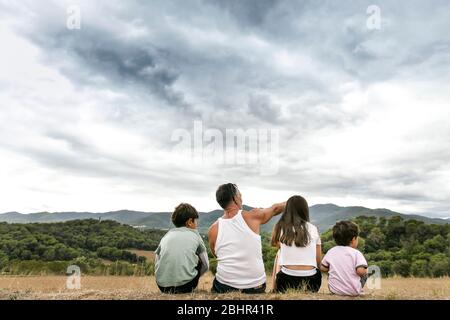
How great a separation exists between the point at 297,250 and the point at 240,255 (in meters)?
0.97

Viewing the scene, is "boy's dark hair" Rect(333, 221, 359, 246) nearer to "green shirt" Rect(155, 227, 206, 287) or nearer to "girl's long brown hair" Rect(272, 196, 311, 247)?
"girl's long brown hair" Rect(272, 196, 311, 247)

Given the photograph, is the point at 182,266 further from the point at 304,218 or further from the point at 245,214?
the point at 304,218

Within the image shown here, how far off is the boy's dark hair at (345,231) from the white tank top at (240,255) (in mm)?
1405

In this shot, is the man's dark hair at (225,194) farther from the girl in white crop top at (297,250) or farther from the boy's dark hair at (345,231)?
the boy's dark hair at (345,231)

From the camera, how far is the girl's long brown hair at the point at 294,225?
23.5 ft

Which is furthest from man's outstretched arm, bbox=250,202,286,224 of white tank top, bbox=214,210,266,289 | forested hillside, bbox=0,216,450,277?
forested hillside, bbox=0,216,450,277

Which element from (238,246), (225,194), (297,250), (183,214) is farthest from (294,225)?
(183,214)

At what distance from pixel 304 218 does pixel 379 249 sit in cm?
2963

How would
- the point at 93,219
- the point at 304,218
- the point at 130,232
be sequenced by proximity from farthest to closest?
the point at 93,219 < the point at 130,232 < the point at 304,218

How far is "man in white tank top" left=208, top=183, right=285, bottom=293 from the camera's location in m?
7.11

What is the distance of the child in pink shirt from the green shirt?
2242mm

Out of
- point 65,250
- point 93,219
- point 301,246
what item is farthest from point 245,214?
point 93,219
